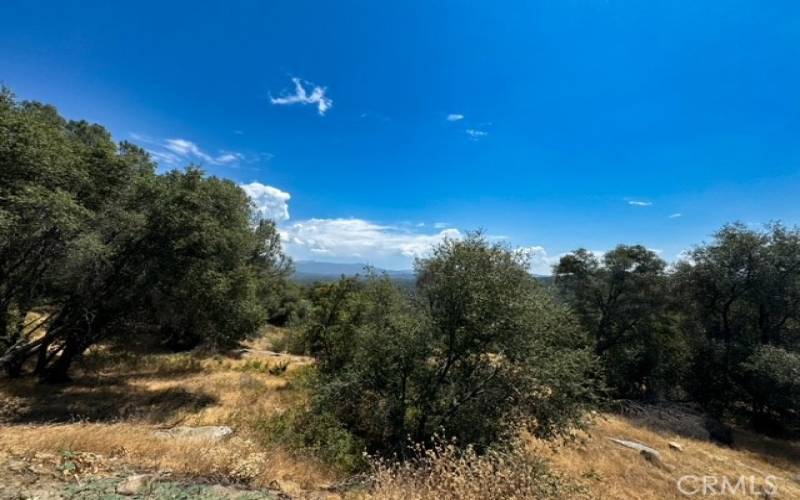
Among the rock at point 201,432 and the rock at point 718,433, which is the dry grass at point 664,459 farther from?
the rock at point 201,432

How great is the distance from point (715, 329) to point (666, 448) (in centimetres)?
1299

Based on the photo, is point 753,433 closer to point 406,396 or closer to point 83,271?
point 406,396

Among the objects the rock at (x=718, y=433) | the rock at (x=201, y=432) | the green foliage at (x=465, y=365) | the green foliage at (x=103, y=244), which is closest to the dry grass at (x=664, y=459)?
the rock at (x=718, y=433)

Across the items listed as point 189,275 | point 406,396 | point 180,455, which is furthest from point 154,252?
point 406,396

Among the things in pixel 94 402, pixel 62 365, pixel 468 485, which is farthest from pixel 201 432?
pixel 62 365

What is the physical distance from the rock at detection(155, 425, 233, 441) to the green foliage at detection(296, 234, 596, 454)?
2690mm

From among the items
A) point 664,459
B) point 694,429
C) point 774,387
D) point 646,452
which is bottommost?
point 694,429

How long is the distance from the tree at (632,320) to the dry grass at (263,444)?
3.63 m

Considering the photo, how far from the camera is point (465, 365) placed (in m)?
10.2

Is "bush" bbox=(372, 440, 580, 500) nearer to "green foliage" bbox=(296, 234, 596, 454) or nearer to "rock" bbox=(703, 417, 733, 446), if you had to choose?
"green foliage" bbox=(296, 234, 596, 454)

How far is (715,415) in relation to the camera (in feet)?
70.7

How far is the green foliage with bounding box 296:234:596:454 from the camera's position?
962cm

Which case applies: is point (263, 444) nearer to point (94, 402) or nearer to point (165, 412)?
point (165, 412)

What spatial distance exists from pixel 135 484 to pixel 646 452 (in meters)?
15.7
